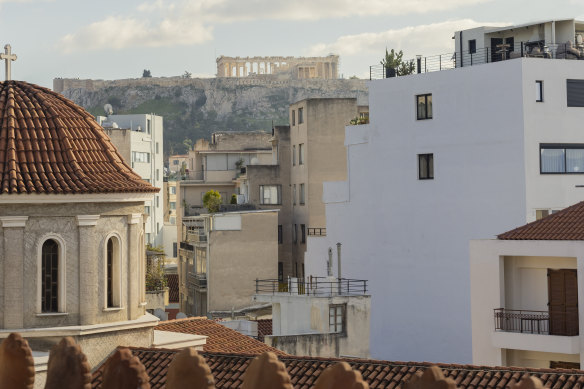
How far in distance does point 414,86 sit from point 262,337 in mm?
14634

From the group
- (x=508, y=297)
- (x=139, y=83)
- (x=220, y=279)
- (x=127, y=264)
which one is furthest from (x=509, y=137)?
(x=139, y=83)

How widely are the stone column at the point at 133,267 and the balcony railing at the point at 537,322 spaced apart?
14629 millimetres

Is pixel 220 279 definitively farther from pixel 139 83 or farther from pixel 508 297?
pixel 139 83

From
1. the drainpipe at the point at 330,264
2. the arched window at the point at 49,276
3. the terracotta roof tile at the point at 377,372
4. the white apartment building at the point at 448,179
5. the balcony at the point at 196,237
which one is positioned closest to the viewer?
the terracotta roof tile at the point at 377,372

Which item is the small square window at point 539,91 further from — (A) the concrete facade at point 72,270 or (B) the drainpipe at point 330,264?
(A) the concrete facade at point 72,270

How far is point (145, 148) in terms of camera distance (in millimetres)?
92750

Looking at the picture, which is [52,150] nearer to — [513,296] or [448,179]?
[513,296]

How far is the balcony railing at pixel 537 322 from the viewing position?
36.6 meters

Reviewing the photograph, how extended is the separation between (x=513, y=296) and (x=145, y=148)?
58.4 meters

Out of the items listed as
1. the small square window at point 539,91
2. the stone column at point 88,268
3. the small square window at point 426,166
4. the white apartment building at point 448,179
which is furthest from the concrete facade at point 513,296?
the stone column at point 88,268

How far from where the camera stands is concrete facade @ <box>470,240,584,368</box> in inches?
1437

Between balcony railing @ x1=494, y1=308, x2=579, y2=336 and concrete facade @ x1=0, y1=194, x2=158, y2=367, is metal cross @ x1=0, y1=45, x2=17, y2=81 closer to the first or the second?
concrete facade @ x1=0, y1=194, x2=158, y2=367

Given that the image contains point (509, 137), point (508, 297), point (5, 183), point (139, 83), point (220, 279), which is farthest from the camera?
point (139, 83)

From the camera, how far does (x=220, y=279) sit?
6462 cm
